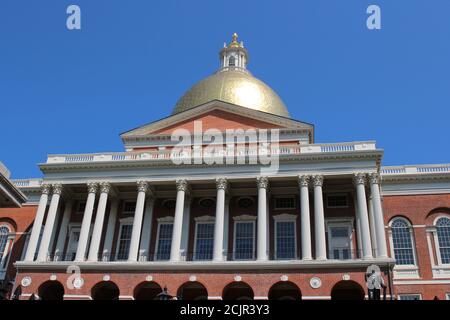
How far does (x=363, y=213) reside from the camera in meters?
34.6

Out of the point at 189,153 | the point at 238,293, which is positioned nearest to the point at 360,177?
the point at 238,293

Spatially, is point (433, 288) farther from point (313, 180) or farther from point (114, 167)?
point (114, 167)

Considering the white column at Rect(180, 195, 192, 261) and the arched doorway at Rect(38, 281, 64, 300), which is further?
the white column at Rect(180, 195, 192, 261)

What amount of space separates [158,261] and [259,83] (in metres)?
24.0

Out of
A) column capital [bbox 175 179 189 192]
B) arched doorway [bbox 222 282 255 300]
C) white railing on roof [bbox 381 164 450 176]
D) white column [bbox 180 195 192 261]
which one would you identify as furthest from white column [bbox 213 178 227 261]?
white railing on roof [bbox 381 164 450 176]

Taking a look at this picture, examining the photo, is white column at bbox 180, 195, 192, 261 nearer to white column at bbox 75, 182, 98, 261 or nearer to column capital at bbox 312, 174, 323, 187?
white column at bbox 75, 182, 98, 261

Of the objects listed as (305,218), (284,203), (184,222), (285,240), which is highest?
(284,203)

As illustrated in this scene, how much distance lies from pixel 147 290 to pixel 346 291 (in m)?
14.1

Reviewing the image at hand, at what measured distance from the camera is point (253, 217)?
127 ft

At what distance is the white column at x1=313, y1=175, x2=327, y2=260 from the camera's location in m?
34.0

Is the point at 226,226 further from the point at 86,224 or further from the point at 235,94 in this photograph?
the point at 235,94

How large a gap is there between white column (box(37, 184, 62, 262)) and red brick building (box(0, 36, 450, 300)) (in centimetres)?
9
